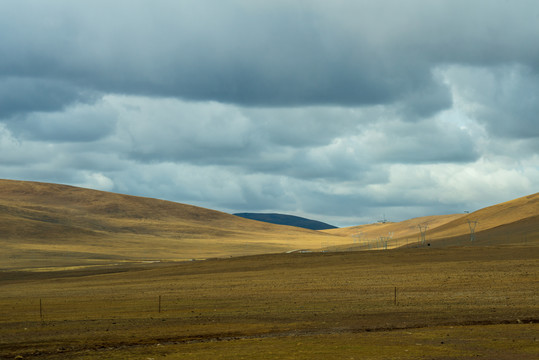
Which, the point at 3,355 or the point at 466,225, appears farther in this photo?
the point at 466,225

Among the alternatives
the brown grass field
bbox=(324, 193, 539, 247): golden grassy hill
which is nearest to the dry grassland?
the brown grass field

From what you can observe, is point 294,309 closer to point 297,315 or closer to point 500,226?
point 297,315

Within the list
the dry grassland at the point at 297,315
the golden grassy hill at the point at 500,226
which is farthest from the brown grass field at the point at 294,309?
the golden grassy hill at the point at 500,226

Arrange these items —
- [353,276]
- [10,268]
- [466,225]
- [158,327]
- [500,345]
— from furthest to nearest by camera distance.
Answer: [466,225]
[10,268]
[353,276]
[158,327]
[500,345]

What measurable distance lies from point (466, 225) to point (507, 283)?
113 meters

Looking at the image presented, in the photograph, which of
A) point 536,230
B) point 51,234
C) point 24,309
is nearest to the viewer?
point 24,309

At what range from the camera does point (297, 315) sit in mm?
38938

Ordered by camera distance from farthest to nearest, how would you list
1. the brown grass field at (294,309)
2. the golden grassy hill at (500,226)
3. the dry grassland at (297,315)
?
the golden grassy hill at (500,226)
the brown grass field at (294,309)
the dry grassland at (297,315)

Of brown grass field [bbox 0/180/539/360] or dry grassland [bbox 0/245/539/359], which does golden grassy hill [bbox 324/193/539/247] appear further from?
dry grassland [bbox 0/245/539/359]

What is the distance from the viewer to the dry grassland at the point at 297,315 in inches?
1064

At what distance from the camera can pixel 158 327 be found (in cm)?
3534

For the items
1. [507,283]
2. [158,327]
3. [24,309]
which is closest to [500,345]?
[158,327]

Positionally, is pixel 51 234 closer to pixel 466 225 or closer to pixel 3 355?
pixel 466 225

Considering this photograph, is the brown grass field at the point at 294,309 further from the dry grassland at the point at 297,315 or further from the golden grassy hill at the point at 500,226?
the golden grassy hill at the point at 500,226
